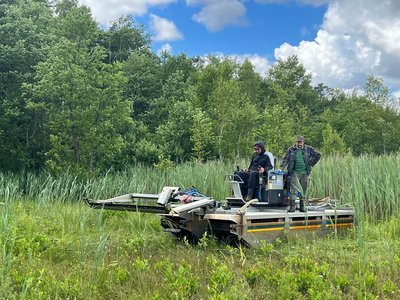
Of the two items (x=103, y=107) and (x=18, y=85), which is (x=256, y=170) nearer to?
(x=103, y=107)

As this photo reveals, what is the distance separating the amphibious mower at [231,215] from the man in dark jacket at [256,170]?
30 cm

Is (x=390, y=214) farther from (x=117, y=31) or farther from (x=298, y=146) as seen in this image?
(x=117, y=31)

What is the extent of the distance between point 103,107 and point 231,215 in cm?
953

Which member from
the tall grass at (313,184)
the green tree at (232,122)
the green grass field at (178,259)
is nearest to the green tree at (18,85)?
the tall grass at (313,184)

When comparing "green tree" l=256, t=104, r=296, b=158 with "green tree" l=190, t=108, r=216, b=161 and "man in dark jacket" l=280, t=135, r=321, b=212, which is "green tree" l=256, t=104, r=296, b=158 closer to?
"green tree" l=190, t=108, r=216, b=161

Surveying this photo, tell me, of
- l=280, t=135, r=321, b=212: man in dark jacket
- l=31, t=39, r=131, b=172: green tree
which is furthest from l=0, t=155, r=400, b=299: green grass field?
l=31, t=39, r=131, b=172: green tree

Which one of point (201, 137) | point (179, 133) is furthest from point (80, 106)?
point (179, 133)

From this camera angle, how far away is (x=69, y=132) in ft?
50.1

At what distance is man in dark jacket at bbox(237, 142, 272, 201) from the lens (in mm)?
8578

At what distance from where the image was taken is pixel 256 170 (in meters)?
8.74

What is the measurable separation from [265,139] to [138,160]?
6.84m

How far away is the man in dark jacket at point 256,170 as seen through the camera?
28.1ft

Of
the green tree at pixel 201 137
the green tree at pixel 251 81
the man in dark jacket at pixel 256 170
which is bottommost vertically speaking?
the man in dark jacket at pixel 256 170

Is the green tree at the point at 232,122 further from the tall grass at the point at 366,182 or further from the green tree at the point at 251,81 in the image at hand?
the green tree at the point at 251,81
